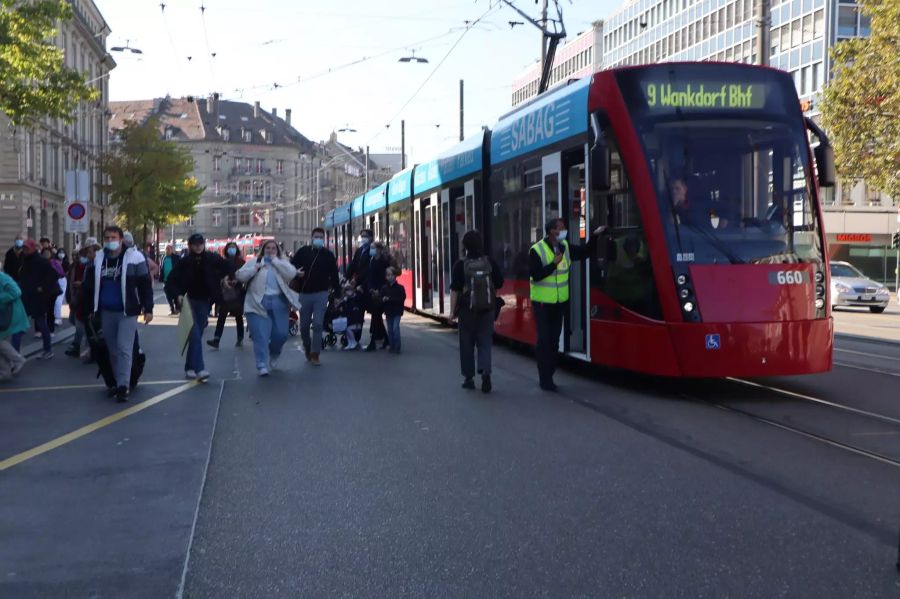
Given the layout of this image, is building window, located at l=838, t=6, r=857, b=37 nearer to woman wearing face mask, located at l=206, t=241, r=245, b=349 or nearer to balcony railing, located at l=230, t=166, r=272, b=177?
woman wearing face mask, located at l=206, t=241, r=245, b=349

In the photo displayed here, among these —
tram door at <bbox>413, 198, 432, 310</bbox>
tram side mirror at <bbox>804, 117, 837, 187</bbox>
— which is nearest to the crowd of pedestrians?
tram side mirror at <bbox>804, 117, 837, 187</bbox>

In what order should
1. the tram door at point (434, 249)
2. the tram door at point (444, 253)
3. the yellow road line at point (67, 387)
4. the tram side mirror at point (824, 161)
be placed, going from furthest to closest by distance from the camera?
the tram door at point (434, 249) → the tram door at point (444, 253) → the yellow road line at point (67, 387) → the tram side mirror at point (824, 161)

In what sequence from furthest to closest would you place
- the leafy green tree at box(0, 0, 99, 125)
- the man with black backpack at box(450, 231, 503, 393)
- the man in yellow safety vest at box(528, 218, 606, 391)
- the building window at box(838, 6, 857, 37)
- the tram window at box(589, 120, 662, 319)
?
the building window at box(838, 6, 857, 37) < the leafy green tree at box(0, 0, 99, 125) < the man with black backpack at box(450, 231, 503, 393) < the man in yellow safety vest at box(528, 218, 606, 391) < the tram window at box(589, 120, 662, 319)

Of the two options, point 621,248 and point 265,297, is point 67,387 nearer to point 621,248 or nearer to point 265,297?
point 265,297

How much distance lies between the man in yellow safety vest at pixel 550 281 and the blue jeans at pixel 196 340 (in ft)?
13.1

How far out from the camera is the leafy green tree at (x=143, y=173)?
6272 cm

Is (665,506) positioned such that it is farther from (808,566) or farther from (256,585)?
(256,585)

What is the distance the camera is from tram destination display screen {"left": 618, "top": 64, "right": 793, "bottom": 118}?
11664 millimetres

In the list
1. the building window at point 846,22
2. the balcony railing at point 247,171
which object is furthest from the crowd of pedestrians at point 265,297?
the balcony railing at point 247,171

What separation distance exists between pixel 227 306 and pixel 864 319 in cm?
1802

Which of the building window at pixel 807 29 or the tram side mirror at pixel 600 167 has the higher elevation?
the building window at pixel 807 29

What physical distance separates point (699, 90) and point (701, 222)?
1.32m

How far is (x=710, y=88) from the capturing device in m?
11.8

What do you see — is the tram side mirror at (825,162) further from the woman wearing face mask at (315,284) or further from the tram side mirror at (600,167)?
the woman wearing face mask at (315,284)
